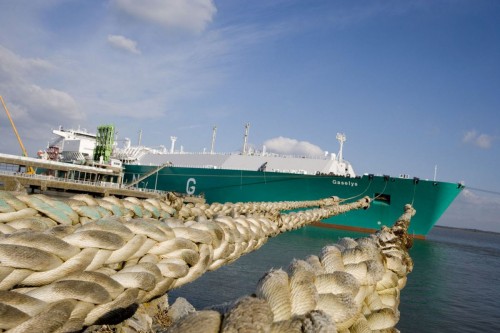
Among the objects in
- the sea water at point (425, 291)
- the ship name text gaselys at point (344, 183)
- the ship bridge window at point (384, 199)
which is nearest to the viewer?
the sea water at point (425, 291)

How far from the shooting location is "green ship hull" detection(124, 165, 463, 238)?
2536 centimetres

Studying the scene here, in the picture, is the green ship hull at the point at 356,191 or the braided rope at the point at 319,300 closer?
the braided rope at the point at 319,300

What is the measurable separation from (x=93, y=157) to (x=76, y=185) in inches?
987

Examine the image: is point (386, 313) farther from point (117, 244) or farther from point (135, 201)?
point (135, 201)

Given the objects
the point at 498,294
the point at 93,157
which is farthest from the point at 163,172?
the point at 498,294

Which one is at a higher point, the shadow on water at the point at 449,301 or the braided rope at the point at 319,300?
the braided rope at the point at 319,300

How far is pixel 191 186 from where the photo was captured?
1224 inches

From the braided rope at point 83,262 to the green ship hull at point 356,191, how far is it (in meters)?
23.1

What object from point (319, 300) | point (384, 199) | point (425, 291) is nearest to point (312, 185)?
point (384, 199)

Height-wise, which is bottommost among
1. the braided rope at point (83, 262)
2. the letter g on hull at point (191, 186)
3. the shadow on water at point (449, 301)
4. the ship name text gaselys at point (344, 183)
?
the shadow on water at point (449, 301)

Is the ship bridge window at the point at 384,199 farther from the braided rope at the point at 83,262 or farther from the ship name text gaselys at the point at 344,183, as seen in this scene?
the braided rope at the point at 83,262

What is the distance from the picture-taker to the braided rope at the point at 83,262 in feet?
3.19

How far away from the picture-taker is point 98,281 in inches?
44.3

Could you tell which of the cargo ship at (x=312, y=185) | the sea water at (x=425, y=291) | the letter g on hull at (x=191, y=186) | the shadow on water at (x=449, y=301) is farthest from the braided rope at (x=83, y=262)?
the letter g on hull at (x=191, y=186)
